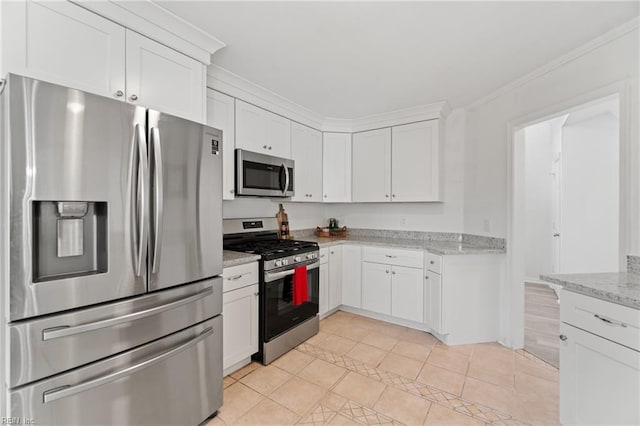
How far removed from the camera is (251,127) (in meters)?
2.77

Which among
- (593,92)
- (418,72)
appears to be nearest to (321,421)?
(418,72)

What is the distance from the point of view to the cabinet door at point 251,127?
2641 mm

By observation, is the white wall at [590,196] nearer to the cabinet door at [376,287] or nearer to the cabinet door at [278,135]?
the cabinet door at [376,287]

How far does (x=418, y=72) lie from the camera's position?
2.44m

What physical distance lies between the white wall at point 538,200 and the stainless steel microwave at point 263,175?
4.33m

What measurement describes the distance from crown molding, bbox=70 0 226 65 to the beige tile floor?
2396mm

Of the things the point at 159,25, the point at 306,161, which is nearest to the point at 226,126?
the point at 159,25

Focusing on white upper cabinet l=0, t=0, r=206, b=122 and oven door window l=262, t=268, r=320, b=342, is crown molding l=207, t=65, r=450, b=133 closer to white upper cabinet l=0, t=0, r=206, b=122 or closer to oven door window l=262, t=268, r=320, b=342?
white upper cabinet l=0, t=0, r=206, b=122

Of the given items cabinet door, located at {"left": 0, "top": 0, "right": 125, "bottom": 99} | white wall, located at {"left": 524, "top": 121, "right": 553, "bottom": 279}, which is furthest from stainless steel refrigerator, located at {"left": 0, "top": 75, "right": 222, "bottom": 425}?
white wall, located at {"left": 524, "top": 121, "right": 553, "bottom": 279}

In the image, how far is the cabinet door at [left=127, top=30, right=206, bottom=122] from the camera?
162cm

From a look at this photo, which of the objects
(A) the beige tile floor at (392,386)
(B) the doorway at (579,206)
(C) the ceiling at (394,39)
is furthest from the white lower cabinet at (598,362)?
(C) the ceiling at (394,39)

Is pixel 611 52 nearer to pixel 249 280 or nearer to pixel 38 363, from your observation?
pixel 249 280

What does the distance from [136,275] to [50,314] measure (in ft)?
1.06

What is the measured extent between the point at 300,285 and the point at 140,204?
1.66m
